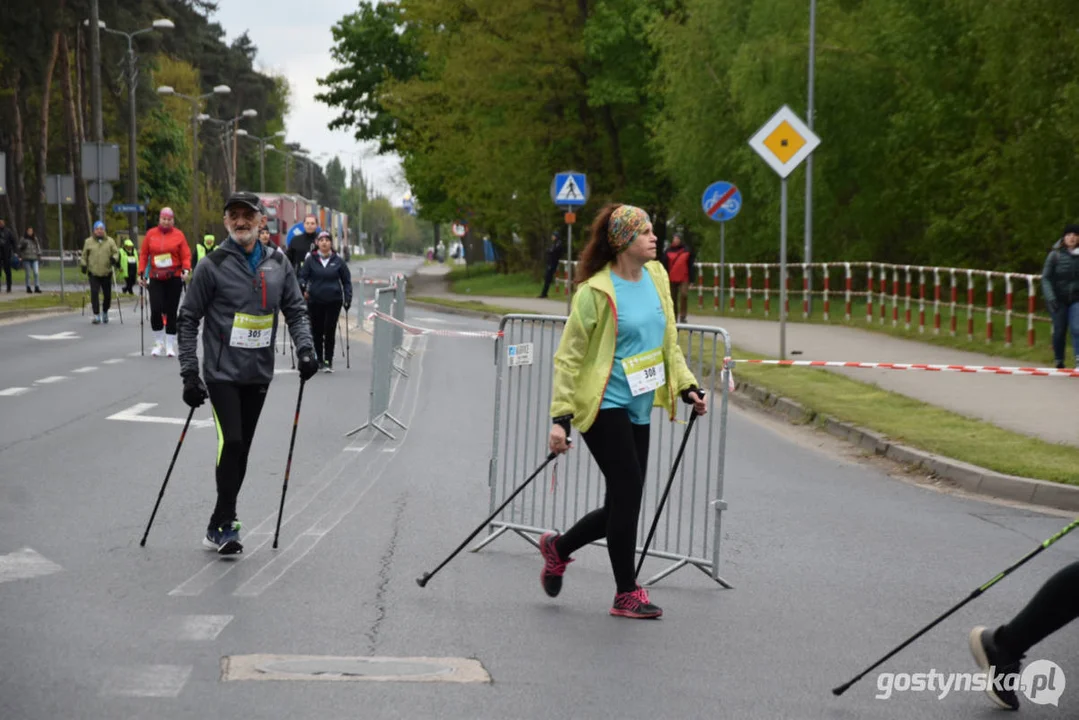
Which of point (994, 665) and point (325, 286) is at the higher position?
point (325, 286)

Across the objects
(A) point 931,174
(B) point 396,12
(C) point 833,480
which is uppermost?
(B) point 396,12

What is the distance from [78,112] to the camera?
73.2m

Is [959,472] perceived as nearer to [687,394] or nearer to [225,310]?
[687,394]

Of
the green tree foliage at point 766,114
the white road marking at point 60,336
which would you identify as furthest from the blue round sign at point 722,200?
the white road marking at point 60,336

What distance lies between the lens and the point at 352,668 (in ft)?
21.1

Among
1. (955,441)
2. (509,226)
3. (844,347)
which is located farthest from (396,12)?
(955,441)

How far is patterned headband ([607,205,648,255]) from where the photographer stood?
745cm

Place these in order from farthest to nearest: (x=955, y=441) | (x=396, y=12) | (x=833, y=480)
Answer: (x=396, y=12) < (x=955, y=441) < (x=833, y=480)

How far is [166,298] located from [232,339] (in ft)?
45.1

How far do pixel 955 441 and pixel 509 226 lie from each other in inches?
1792

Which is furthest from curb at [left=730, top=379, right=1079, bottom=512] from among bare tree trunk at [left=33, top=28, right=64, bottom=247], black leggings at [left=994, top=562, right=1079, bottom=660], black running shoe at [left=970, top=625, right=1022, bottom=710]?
bare tree trunk at [left=33, top=28, right=64, bottom=247]

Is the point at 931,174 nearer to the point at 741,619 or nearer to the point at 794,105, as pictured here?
the point at 794,105

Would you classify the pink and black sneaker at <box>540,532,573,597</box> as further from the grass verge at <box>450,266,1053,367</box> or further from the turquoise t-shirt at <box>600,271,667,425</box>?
the grass verge at <box>450,266,1053,367</box>

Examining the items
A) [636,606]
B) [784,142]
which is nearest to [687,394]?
[636,606]
